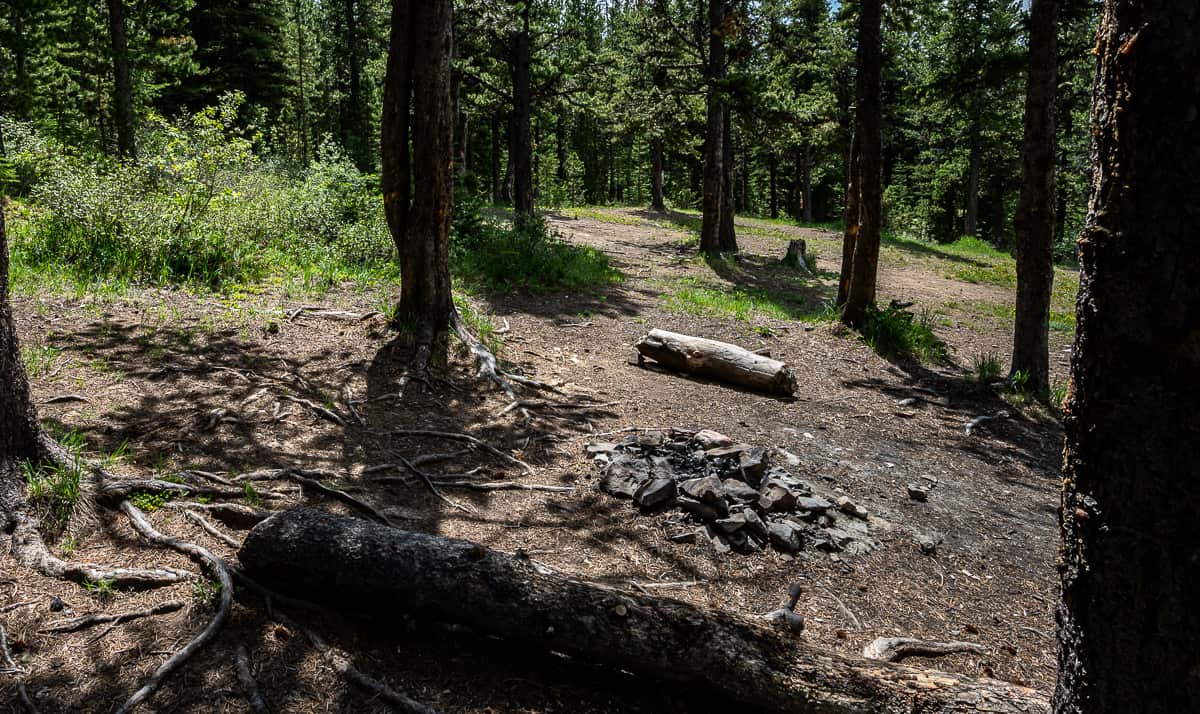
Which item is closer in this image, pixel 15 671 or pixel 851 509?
pixel 15 671

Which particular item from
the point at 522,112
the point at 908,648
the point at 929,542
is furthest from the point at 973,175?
the point at 908,648

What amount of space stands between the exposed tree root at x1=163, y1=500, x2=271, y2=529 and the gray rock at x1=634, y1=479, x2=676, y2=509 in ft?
8.23

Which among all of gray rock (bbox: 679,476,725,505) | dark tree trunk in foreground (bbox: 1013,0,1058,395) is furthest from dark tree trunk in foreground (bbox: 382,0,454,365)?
dark tree trunk in foreground (bbox: 1013,0,1058,395)

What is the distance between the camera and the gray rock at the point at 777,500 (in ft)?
16.6

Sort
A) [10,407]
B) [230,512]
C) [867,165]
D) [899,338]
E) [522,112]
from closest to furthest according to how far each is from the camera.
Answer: [10,407], [230,512], [867,165], [899,338], [522,112]

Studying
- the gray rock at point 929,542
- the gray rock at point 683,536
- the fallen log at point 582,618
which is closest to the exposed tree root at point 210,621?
the fallen log at point 582,618

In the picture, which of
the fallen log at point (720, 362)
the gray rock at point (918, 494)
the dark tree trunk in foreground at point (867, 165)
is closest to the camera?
the gray rock at point (918, 494)

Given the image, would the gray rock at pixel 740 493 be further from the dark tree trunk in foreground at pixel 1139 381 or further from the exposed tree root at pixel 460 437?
the dark tree trunk in foreground at pixel 1139 381

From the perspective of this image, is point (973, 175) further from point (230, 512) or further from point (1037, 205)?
point (230, 512)

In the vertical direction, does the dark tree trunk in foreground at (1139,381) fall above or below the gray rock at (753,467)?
above

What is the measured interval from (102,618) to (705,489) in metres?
3.61

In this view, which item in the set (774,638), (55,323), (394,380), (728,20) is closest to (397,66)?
(394,380)

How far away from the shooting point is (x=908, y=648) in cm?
374

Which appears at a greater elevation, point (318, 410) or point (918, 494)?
point (318, 410)
